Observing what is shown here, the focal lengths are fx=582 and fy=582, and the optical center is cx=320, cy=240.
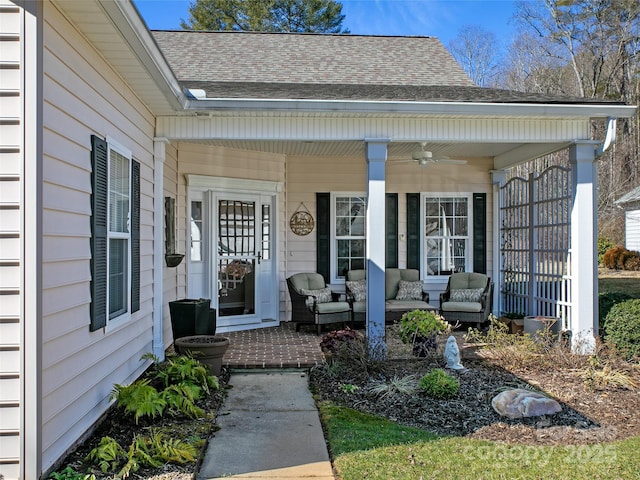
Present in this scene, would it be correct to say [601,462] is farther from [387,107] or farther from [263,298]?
[263,298]

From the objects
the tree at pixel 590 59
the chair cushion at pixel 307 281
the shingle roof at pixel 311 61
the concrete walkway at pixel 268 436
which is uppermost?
the tree at pixel 590 59

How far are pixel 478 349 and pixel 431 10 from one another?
17.7 m

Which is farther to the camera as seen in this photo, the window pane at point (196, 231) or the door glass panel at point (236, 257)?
the door glass panel at point (236, 257)

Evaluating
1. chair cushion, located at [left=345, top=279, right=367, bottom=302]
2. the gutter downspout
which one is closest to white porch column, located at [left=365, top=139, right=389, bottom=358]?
chair cushion, located at [left=345, top=279, right=367, bottom=302]

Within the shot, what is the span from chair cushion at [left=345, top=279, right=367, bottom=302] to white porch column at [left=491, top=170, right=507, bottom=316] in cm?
242

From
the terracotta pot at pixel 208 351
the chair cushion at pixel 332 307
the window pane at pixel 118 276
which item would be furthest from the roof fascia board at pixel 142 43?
the chair cushion at pixel 332 307

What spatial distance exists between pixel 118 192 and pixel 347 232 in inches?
217

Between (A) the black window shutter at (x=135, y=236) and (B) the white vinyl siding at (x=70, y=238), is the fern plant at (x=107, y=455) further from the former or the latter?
(A) the black window shutter at (x=135, y=236)

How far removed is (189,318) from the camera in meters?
6.60

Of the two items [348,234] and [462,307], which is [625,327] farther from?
[348,234]

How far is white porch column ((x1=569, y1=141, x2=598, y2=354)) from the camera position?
22.5 ft

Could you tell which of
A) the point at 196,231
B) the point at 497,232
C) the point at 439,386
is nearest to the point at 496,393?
the point at 439,386

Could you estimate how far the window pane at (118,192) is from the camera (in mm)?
4609

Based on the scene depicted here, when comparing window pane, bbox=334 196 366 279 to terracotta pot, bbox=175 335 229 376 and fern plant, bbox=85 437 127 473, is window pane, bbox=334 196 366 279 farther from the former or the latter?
fern plant, bbox=85 437 127 473
